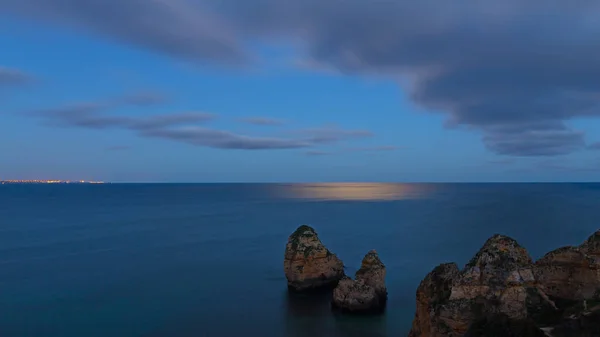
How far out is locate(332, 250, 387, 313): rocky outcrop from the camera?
118 ft

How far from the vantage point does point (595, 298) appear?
1806 cm

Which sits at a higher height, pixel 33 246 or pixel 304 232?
pixel 304 232

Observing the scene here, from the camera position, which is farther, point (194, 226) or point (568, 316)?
point (194, 226)

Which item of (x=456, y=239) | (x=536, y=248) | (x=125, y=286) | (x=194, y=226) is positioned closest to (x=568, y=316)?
(x=125, y=286)

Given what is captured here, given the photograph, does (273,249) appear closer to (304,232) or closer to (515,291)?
(304,232)

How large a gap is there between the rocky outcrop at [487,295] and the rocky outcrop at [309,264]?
2216 cm

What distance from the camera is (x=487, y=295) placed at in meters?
19.5

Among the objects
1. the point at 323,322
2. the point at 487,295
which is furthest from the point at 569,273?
the point at 323,322

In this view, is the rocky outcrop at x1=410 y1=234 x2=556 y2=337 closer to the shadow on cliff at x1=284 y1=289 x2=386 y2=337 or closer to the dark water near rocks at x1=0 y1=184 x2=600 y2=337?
the shadow on cliff at x1=284 y1=289 x2=386 y2=337

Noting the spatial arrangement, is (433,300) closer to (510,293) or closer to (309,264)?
(510,293)

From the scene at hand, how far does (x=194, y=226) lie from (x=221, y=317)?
70871 millimetres

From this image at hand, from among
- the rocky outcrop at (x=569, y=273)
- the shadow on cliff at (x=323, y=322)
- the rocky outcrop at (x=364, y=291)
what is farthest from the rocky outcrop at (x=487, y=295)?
the rocky outcrop at (x=364, y=291)

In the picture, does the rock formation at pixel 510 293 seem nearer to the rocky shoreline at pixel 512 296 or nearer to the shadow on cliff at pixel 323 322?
the rocky shoreline at pixel 512 296

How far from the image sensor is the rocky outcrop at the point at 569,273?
65.2ft
